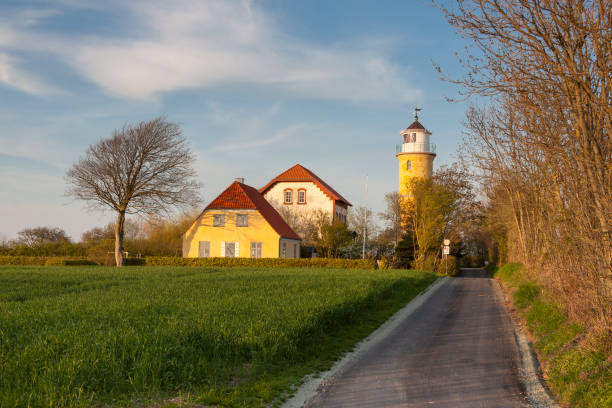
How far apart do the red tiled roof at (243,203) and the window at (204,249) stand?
127 inches

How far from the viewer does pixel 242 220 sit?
2030 inches

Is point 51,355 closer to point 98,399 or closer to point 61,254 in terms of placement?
point 98,399

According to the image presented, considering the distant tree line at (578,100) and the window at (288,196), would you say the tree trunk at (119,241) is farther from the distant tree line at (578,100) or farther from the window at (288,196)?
the distant tree line at (578,100)

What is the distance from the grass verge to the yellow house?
38.9m

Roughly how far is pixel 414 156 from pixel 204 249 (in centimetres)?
2576

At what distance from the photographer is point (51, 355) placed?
7852 millimetres

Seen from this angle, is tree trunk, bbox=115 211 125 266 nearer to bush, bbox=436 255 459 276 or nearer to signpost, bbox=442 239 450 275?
bush, bbox=436 255 459 276

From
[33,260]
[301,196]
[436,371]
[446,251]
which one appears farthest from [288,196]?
[436,371]

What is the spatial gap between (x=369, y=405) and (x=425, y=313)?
10.7 m

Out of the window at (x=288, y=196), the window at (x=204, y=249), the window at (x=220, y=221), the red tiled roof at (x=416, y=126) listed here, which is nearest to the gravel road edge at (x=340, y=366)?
the window at (x=220, y=221)

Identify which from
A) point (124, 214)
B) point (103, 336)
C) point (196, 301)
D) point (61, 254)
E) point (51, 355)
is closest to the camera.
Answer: point (51, 355)

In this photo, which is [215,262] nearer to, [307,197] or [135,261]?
[135,261]

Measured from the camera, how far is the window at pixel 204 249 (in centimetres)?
5150

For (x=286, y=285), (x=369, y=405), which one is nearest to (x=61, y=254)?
(x=286, y=285)
